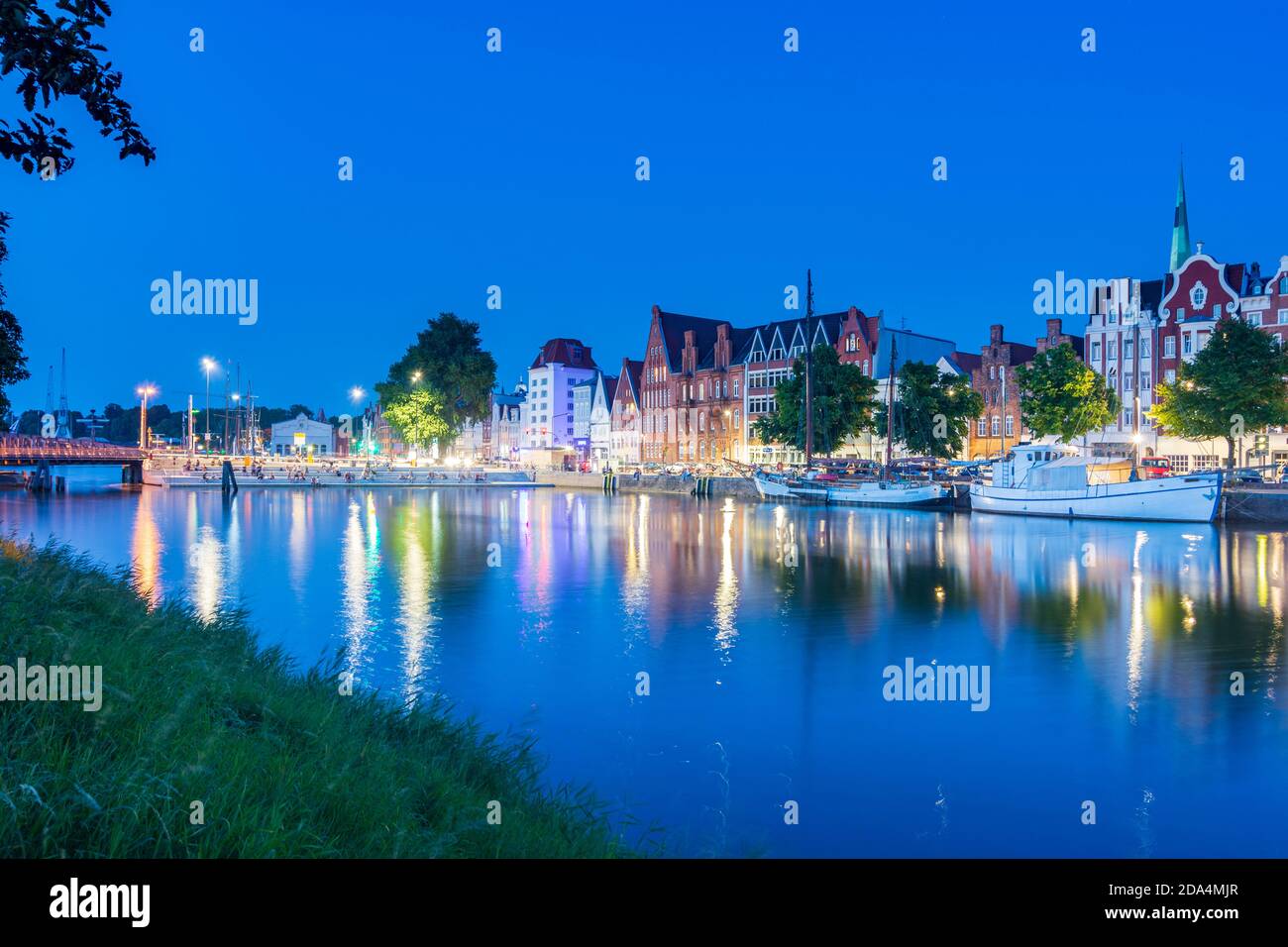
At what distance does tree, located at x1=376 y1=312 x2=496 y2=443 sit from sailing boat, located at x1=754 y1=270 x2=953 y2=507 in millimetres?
40435

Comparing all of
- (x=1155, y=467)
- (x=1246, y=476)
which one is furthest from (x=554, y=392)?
(x=1246, y=476)

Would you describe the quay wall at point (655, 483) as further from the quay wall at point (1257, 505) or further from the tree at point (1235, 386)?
the quay wall at point (1257, 505)

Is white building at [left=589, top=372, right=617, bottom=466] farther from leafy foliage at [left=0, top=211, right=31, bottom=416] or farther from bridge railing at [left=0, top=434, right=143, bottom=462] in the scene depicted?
leafy foliage at [left=0, top=211, right=31, bottom=416]

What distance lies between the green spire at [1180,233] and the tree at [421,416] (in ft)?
271

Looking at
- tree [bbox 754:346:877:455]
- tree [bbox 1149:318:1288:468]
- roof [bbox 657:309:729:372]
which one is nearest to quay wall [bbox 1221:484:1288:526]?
tree [bbox 1149:318:1288:468]

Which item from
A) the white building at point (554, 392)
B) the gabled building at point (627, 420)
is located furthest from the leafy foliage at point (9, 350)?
the white building at point (554, 392)

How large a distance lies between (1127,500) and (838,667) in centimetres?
4389

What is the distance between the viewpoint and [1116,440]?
258 ft

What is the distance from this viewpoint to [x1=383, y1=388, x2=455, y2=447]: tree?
108m

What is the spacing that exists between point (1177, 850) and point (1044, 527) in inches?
1724
